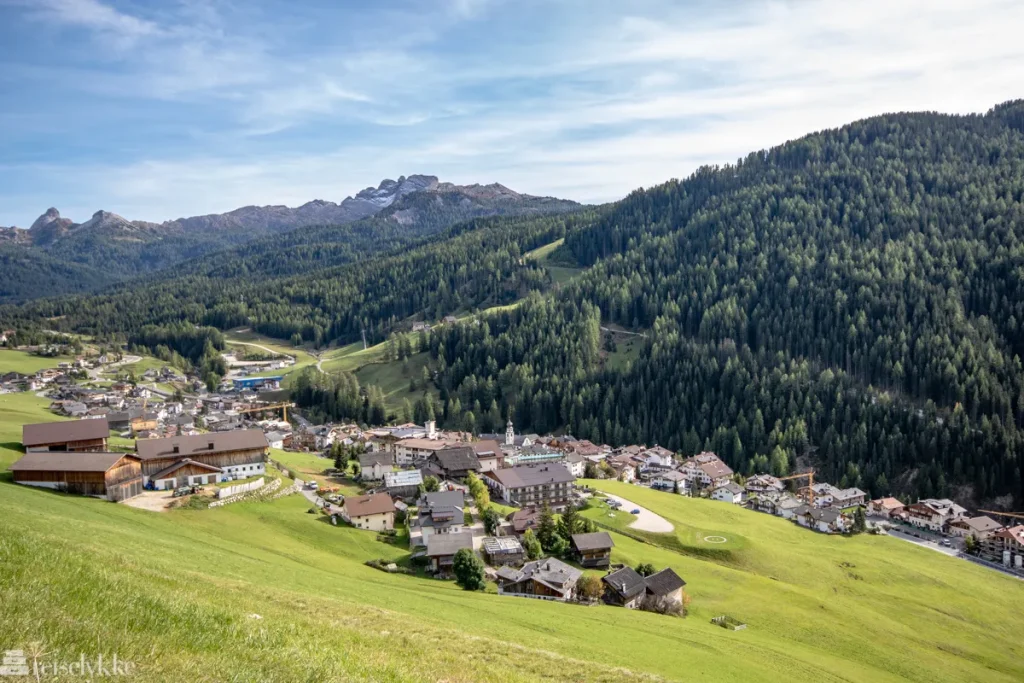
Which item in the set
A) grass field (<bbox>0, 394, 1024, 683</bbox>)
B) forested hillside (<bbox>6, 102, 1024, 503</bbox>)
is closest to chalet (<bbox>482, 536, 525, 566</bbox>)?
grass field (<bbox>0, 394, 1024, 683</bbox>)

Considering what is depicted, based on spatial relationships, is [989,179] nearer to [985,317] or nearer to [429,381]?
[985,317]

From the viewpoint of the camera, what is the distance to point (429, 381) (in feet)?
547

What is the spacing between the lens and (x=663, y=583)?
168 ft

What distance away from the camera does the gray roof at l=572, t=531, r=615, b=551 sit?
189 ft

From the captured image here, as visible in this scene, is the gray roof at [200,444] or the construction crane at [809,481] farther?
the construction crane at [809,481]

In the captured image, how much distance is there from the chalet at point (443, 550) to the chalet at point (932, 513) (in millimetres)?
71854

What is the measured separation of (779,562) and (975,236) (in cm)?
14265

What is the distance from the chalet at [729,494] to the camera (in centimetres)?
9400

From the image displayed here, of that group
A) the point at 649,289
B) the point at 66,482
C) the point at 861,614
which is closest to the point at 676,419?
the point at 649,289

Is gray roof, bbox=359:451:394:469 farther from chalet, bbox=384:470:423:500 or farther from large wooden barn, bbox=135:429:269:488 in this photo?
large wooden barn, bbox=135:429:269:488

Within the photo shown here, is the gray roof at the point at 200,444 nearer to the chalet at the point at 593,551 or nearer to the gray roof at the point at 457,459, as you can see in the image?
the gray roof at the point at 457,459

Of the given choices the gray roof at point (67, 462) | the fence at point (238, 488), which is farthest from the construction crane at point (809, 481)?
the gray roof at point (67, 462)

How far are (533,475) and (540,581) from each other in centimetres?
2861

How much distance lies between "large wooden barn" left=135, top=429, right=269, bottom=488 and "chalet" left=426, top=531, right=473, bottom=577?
917 inches
